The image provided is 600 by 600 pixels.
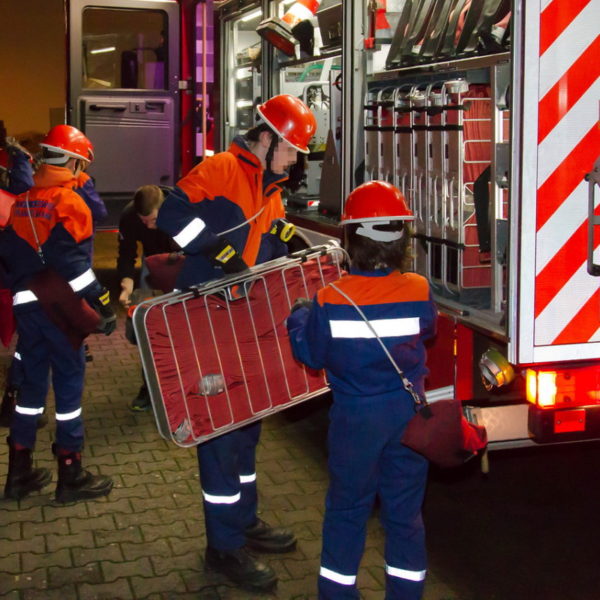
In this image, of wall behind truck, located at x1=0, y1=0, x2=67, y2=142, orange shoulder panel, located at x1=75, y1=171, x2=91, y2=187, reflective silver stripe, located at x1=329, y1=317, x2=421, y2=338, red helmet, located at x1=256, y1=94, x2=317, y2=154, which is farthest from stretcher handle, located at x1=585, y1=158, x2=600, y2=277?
wall behind truck, located at x1=0, y1=0, x2=67, y2=142

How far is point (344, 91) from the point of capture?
5.10 metres

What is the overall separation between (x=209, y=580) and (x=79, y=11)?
6338 mm

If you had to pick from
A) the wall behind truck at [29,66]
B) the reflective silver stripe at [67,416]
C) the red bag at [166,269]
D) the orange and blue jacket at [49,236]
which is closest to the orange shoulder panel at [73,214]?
the orange and blue jacket at [49,236]

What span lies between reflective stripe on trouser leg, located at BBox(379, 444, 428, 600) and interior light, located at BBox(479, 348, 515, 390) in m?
0.63

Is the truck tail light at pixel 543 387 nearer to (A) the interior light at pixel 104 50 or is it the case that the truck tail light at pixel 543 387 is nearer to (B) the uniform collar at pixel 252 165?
(B) the uniform collar at pixel 252 165

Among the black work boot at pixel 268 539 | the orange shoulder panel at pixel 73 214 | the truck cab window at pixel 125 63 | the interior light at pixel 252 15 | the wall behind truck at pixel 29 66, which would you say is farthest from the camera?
the wall behind truck at pixel 29 66

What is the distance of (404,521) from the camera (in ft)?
10.3

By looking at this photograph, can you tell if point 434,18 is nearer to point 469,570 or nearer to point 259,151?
point 259,151

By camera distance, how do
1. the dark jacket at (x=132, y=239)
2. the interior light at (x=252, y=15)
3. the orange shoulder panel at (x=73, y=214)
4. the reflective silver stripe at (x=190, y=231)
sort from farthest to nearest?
the interior light at (x=252, y=15)
the dark jacket at (x=132, y=239)
the orange shoulder panel at (x=73, y=214)
the reflective silver stripe at (x=190, y=231)

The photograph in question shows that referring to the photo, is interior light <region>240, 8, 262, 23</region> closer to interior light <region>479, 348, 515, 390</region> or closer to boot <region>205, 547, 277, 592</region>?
interior light <region>479, 348, 515, 390</region>

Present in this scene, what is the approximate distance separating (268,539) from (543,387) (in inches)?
50.1

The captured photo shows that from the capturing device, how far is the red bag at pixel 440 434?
9.78 ft

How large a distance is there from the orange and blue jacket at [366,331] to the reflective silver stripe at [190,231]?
0.59 metres

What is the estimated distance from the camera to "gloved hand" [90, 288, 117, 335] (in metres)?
4.57
